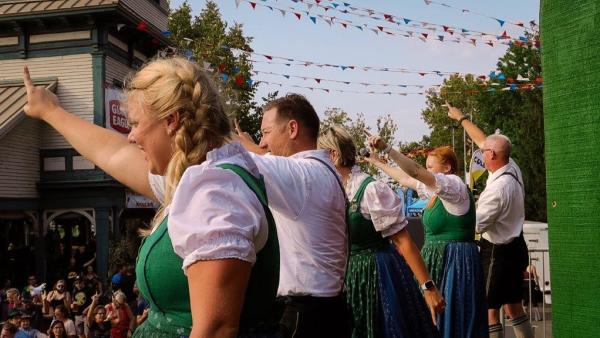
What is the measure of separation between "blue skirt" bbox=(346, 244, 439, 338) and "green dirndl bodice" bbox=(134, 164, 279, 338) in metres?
2.28

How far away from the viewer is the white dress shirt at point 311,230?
114 inches

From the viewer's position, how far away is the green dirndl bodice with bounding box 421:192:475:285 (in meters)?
5.24

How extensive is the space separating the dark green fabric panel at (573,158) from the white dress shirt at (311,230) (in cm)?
121

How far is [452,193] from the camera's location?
4934 mm

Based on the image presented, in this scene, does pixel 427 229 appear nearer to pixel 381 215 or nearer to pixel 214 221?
pixel 381 215

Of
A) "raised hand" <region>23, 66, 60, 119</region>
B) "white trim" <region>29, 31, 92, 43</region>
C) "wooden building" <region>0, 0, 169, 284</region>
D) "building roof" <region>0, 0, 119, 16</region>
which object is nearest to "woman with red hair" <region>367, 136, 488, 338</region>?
"raised hand" <region>23, 66, 60, 119</region>

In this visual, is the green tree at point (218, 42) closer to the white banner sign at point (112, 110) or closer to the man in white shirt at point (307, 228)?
the white banner sign at point (112, 110)

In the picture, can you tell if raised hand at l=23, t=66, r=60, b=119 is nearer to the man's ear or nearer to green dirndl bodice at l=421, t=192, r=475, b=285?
the man's ear

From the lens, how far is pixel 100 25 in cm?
1820

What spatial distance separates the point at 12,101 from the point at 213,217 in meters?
17.7

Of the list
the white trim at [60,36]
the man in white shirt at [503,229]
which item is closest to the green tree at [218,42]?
the white trim at [60,36]

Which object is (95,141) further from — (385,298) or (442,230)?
(442,230)

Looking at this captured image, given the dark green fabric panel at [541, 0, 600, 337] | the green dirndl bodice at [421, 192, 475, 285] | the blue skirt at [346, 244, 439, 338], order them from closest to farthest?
the dark green fabric panel at [541, 0, 600, 337]
the blue skirt at [346, 244, 439, 338]
the green dirndl bodice at [421, 192, 475, 285]

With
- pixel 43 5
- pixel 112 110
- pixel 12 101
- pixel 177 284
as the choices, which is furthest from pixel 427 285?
pixel 43 5
